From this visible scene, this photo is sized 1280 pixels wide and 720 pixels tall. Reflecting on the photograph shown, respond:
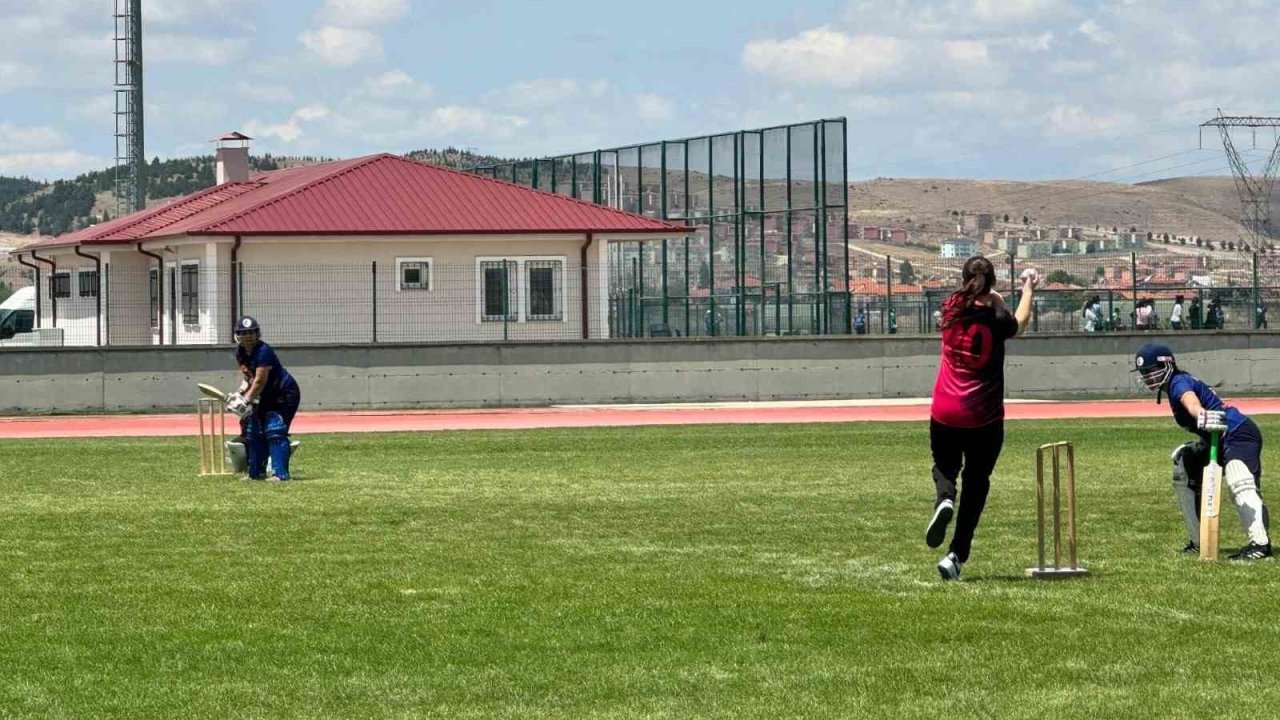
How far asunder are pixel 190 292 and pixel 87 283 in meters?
7.03

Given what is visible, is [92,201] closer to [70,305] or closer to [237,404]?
[70,305]

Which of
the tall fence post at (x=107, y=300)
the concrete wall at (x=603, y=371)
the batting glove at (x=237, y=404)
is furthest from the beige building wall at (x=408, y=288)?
the batting glove at (x=237, y=404)

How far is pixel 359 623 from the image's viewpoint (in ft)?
34.9

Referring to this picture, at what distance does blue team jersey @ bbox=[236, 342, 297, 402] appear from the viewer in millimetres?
19016

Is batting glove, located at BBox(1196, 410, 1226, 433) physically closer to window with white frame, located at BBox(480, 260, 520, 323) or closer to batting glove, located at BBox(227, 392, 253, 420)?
batting glove, located at BBox(227, 392, 253, 420)

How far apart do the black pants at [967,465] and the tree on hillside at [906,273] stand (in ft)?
107

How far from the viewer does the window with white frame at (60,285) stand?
48.9 m

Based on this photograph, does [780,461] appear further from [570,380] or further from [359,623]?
[570,380]

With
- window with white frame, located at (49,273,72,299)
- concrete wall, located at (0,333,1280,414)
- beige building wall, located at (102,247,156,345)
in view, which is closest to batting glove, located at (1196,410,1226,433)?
concrete wall, located at (0,333,1280,414)

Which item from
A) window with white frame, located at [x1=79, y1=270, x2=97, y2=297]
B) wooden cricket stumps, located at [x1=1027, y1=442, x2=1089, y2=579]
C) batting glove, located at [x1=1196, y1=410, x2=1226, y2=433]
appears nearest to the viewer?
wooden cricket stumps, located at [x1=1027, y1=442, x2=1089, y2=579]

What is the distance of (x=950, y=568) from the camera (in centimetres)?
1188

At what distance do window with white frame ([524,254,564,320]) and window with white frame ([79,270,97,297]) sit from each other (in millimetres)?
11463

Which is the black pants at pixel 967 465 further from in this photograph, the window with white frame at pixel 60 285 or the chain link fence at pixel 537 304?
the window with white frame at pixel 60 285

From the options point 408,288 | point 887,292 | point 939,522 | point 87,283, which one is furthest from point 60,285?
point 939,522
